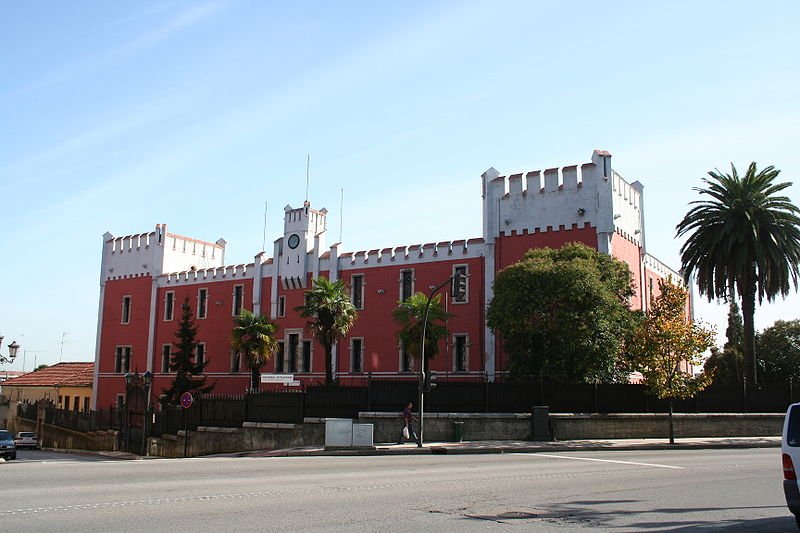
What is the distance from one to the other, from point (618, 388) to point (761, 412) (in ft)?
22.2

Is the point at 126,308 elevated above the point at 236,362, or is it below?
above

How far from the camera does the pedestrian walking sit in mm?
27078

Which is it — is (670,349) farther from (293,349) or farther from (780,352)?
(780,352)

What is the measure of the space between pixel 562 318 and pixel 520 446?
605 cm

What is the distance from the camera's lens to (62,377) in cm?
6194

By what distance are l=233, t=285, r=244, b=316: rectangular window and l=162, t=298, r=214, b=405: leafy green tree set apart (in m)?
3.07

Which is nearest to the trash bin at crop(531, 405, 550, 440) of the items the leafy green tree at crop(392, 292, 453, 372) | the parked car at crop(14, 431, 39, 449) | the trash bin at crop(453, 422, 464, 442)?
the trash bin at crop(453, 422, 464, 442)

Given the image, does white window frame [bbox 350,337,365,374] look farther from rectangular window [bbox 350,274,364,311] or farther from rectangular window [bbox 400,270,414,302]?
rectangular window [bbox 400,270,414,302]

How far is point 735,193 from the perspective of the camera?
3488 cm

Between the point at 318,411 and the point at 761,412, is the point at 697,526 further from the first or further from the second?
the point at 761,412

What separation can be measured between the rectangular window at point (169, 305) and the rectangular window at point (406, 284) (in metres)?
18.7

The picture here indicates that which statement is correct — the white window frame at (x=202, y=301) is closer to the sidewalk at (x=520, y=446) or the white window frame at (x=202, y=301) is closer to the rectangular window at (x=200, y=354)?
the rectangular window at (x=200, y=354)

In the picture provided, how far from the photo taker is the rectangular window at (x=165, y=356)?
50.8 m

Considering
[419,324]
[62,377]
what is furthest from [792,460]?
[62,377]
